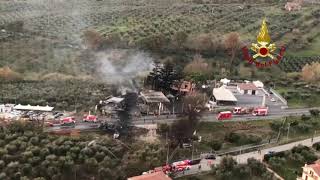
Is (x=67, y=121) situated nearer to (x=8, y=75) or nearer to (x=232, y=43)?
(x=8, y=75)

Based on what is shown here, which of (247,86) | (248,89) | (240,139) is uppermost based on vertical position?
(247,86)

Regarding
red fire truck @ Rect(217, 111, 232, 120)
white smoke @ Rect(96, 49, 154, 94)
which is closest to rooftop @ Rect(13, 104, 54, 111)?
white smoke @ Rect(96, 49, 154, 94)

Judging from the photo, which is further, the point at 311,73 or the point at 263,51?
the point at 311,73

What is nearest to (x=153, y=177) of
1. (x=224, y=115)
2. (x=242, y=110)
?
(x=224, y=115)

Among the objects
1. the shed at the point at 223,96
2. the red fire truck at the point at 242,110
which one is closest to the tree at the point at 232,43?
the shed at the point at 223,96

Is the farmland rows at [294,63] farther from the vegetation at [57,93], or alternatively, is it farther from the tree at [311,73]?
the vegetation at [57,93]

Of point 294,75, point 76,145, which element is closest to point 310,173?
point 76,145
